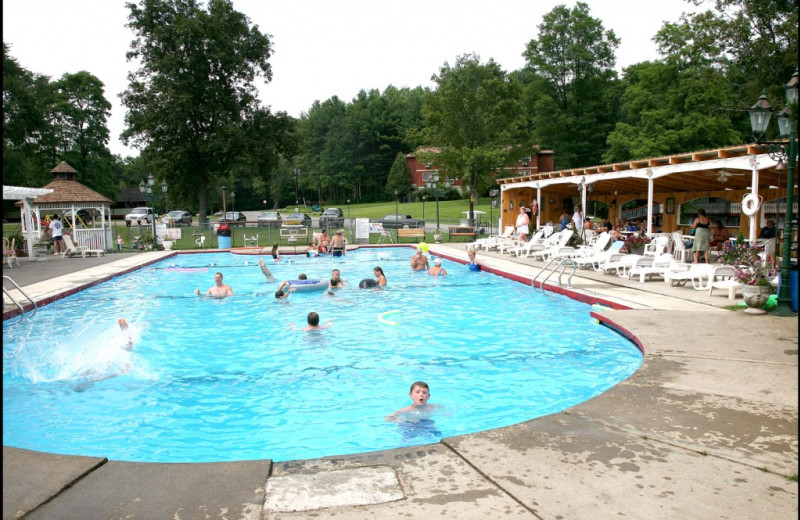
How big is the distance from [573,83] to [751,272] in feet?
161

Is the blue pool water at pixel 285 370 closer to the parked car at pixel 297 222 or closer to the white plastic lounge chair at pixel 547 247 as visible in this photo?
the white plastic lounge chair at pixel 547 247

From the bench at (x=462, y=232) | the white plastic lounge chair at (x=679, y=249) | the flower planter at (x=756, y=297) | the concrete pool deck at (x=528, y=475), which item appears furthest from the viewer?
the bench at (x=462, y=232)

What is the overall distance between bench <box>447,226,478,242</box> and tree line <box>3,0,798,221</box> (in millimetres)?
6528

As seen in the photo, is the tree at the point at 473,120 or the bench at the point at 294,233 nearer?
the bench at the point at 294,233

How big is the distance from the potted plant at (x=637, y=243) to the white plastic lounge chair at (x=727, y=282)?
5413 millimetres

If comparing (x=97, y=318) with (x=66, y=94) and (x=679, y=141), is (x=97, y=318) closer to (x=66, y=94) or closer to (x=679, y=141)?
(x=679, y=141)

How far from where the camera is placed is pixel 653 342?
7.53 metres

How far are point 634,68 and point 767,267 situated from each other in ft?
150

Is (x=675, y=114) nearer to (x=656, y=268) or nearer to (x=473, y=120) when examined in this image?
(x=473, y=120)

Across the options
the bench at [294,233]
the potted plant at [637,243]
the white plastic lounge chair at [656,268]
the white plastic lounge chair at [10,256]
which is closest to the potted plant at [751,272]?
the white plastic lounge chair at [656,268]

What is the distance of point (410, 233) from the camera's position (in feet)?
99.2

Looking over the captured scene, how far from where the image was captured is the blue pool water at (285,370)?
6.55 meters

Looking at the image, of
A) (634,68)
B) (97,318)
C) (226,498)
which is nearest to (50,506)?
(226,498)

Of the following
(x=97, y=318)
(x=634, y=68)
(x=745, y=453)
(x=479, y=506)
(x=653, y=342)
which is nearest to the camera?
(x=479, y=506)
